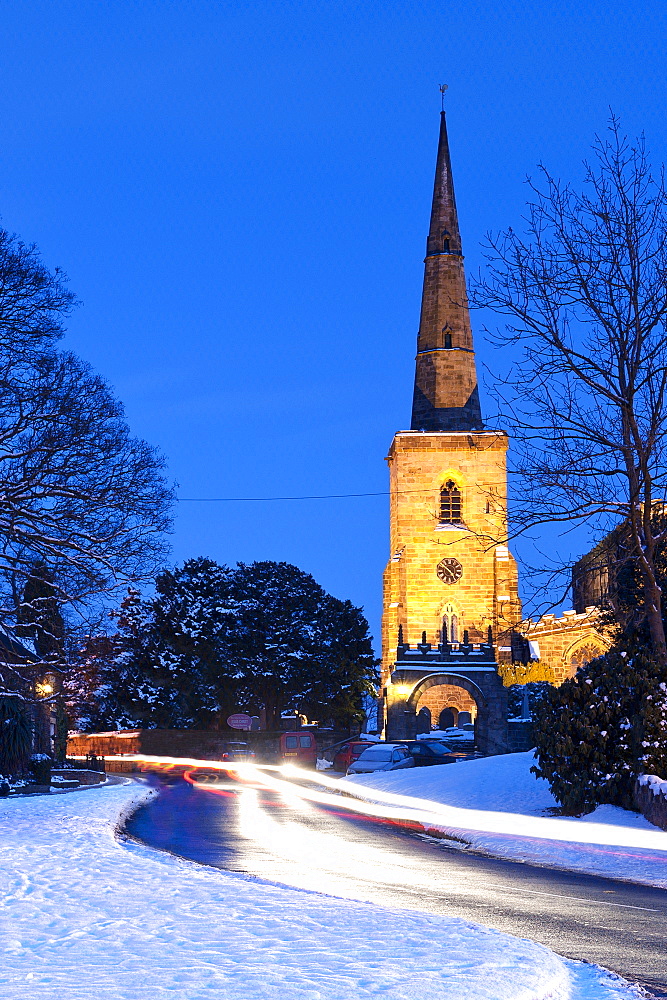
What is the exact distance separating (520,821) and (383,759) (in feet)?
60.3

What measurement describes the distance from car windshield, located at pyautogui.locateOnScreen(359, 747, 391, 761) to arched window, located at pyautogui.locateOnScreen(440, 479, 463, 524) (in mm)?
35224

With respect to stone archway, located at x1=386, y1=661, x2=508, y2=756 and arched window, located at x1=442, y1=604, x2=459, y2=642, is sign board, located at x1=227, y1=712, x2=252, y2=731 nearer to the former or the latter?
stone archway, located at x1=386, y1=661, x2=508, y2=756

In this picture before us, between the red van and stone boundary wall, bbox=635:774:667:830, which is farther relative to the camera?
the red van

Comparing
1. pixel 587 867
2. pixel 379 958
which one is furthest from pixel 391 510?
pixel 379 958

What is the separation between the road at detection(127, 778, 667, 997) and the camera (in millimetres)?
8930

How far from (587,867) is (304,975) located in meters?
9.30

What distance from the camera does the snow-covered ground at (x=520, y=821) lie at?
15727 millimetres

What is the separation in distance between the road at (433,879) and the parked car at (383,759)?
17.0m

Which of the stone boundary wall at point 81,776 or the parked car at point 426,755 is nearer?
the stone boundary wall at point 81,776

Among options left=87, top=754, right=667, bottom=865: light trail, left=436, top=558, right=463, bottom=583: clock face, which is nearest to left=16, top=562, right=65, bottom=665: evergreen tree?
left=87, top=754, right=667, bottom=865: light trail

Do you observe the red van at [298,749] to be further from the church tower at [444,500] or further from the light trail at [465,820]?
the light trail at [465,820]

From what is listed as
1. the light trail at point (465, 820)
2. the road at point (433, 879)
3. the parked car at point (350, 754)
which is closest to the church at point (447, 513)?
the parked car at point (350, 754)

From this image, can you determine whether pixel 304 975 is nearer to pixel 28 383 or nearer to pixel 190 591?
pixel 28 383

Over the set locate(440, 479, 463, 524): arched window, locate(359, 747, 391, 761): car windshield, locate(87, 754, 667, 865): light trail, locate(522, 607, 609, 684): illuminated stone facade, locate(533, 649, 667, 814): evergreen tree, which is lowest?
locate(87, 754, 667, 865): light trail
